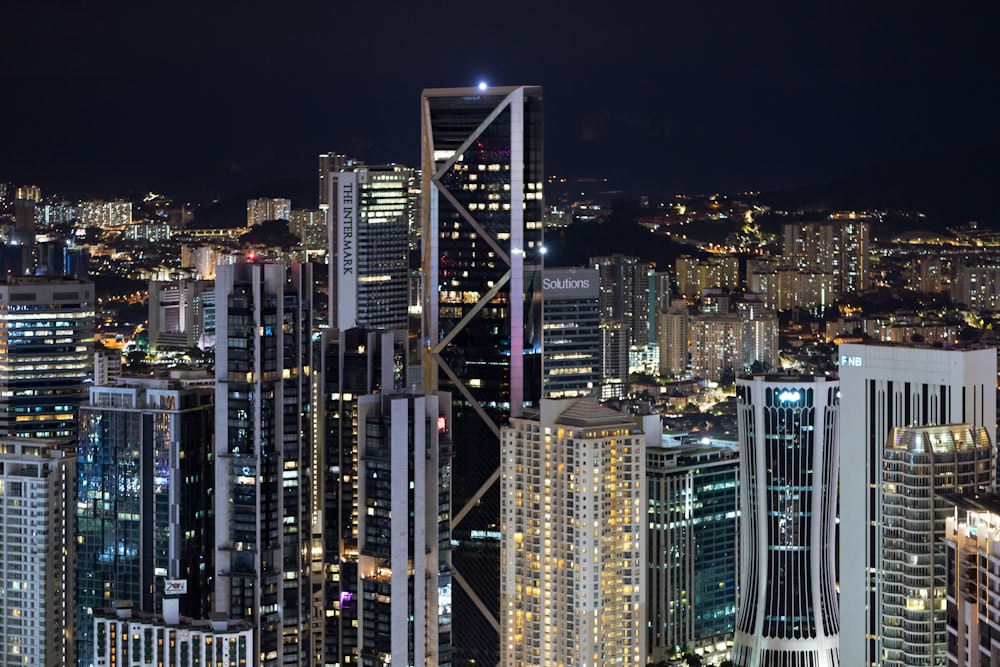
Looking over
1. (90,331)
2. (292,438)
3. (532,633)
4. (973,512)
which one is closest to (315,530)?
(292,438)

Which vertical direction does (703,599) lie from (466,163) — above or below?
below

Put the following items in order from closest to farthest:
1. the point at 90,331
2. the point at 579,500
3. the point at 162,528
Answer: the point at 579,500
the point at 162,528
the point at 90,331

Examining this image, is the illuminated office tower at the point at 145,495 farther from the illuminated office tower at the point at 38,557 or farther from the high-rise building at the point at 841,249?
the high-rise building at the point at 841,249

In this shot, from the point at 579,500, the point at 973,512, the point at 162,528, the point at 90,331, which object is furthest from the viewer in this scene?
the point at 90,331

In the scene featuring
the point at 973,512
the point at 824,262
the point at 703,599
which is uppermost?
the point at 824,262

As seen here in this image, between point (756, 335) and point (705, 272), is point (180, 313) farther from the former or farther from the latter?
point (756, 335)

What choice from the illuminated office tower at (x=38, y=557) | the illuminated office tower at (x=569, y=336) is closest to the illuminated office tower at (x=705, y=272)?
the illuminated office tower at (x=569, y=336)

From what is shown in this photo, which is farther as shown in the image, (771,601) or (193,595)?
(771,601)

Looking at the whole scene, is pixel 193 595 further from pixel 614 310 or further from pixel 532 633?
pixel 614 310
